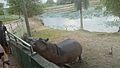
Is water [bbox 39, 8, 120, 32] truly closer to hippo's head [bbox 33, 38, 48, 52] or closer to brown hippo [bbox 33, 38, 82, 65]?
brown hippo [bbox 33, 38, 82, 65]

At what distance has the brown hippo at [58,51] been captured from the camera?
25.7 ft

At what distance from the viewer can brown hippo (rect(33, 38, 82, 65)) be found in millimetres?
7819

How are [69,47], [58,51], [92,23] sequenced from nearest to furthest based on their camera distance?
1. [58,51]
2. [69,47]
3. [92,23]

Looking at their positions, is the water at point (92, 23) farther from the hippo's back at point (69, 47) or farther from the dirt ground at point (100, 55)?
the hippo's back at point (69, 47)

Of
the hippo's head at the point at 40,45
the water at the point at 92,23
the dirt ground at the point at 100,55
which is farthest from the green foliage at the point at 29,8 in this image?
the hippo's head at the point at 40,45

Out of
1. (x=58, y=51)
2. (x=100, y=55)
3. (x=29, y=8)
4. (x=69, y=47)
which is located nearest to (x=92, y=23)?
(x=29, y=8)

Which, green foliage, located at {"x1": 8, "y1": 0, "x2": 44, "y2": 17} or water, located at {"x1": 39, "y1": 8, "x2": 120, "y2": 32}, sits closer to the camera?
water, located at {"x1": 39, "y1": 8, "x2": 120, "y2": 32}

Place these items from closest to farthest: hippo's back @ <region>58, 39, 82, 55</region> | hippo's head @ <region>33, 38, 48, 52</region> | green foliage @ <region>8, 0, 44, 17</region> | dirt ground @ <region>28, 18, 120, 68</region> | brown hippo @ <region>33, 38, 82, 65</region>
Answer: hippo's head @ <region>33, 38, 48, 52</region> → brown hippo @ <region>33, 38, 82, 65</region> → hippo's back @ <region>58, 39, 82, 55</region> → dirt ground @ <region>28, 18, 120, 68</region> → green foliage @ <region>8, 0, 44, 17</region>

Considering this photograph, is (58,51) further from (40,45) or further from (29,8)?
(29,8)

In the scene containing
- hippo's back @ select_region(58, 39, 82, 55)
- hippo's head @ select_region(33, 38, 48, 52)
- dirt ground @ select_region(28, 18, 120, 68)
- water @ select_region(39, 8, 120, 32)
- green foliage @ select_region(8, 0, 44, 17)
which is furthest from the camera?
green foliage @ select_region(8, 0, 44, 17)

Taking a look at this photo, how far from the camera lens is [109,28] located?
26266 mm

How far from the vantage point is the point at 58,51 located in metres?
8.88

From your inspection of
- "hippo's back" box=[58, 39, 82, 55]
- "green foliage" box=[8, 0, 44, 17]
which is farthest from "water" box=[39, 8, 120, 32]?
"hippo's back" box=[58, 39, 82, 55]

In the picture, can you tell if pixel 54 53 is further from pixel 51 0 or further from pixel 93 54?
pixel 51 0
